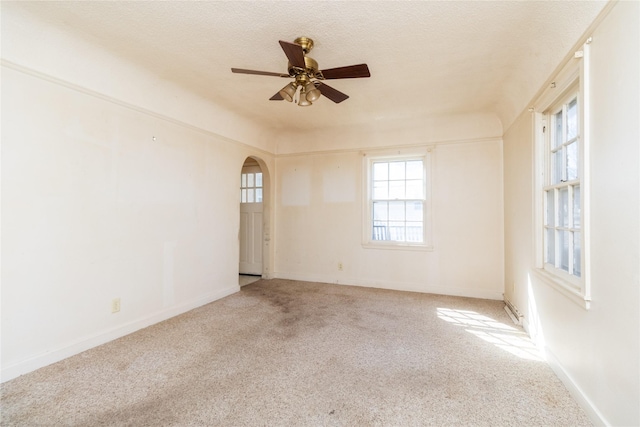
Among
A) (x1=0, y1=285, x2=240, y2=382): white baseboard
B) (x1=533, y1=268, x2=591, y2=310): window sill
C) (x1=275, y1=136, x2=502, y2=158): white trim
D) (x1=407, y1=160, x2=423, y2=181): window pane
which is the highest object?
(x1=275, y1=136, x2=502, y2=158): white trim

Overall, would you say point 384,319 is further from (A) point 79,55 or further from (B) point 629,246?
(A) point 79,55

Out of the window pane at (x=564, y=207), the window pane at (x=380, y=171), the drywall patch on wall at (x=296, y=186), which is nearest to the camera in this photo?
the window pane at (x=564, y=207)

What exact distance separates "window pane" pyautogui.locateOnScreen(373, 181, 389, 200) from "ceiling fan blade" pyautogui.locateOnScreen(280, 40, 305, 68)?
2818 millimetres

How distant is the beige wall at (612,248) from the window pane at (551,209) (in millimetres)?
698

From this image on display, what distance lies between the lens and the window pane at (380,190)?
4.62 meters

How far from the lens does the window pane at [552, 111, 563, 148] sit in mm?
2365

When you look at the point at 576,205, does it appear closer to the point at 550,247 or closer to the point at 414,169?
the point at 550,247

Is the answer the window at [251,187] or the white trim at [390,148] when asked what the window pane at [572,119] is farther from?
the window at [251,187]

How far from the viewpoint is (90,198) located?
2.50 meters

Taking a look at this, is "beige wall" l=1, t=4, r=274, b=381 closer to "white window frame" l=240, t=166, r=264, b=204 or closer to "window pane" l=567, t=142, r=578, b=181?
"white window frame" l=240, t=166, r=264, b=204

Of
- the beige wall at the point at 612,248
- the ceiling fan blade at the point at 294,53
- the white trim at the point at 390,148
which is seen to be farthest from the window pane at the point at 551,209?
the ceiling fan blade at the point at 294,53

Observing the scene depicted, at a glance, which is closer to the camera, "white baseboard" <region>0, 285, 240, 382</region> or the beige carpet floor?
the beige carpet floor

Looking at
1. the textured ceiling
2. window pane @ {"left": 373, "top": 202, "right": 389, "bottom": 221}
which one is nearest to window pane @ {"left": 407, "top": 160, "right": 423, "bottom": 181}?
window pane @ {"left": 373, "top": 202, "right": 389, "bottom": 221}

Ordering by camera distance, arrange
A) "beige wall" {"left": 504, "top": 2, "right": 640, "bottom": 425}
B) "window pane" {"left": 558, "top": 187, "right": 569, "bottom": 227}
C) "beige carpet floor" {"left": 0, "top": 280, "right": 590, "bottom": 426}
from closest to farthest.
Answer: "beige wall" {"left": 504, "top": 2, "right": 640, "bottom": 425} → "beige carpet floor" {"left": 0, "top": 280, "right": 590, "bottom": 426} → "window pane" {"left": 558, "top": 187, "right": 569, "bottom": 227}
